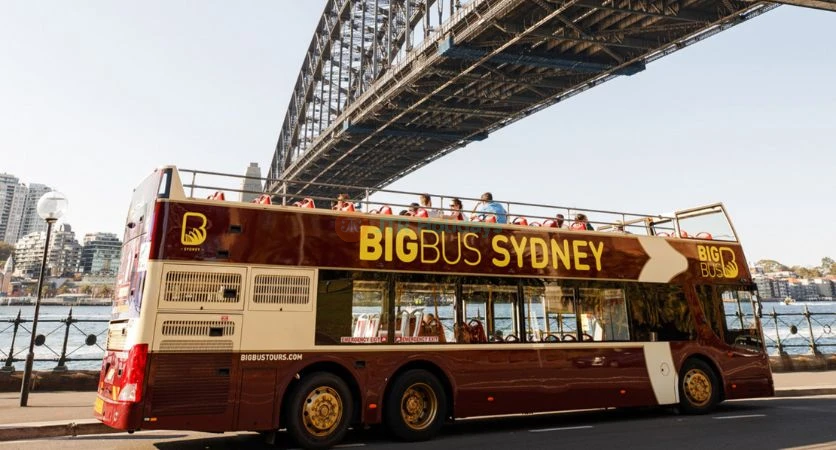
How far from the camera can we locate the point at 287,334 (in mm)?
7199

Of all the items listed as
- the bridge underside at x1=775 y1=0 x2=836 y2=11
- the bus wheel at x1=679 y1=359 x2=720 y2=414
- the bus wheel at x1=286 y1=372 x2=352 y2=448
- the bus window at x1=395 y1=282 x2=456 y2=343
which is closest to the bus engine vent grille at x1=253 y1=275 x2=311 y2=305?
the bus wheel at x1=286 y1=372 x2=352 y2=448

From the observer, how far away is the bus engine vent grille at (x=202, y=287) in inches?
264

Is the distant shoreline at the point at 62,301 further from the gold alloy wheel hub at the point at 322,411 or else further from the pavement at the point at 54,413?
the gold alloy wheel hub at the point at 322,411

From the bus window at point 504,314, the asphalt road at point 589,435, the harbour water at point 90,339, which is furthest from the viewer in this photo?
Result: the harbour water at point 90,339

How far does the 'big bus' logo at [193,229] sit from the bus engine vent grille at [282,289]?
0.83 m

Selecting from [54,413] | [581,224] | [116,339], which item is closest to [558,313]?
[581,224]

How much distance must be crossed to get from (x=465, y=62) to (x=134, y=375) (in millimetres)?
33981

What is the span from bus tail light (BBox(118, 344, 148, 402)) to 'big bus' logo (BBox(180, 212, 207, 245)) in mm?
1278

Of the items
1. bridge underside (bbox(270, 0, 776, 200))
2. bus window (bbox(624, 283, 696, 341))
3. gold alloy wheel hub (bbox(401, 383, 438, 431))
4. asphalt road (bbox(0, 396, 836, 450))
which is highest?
bridge underside (bbox(270, 0, 776, 200))

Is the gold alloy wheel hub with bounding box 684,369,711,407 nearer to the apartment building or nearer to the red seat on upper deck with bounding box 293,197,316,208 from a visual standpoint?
the red seat on upper deck with bounding box 293,197,316,208

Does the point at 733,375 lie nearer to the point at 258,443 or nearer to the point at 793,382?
the point at 793,382

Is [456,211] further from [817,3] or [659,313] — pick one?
[817,3]

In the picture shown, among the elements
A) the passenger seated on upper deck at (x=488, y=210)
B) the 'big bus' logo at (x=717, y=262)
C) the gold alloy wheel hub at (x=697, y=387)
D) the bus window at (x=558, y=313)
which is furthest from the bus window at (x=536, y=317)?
the 'big bus' logo at (x=717, y=262)

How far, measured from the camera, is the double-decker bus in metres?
6.74
